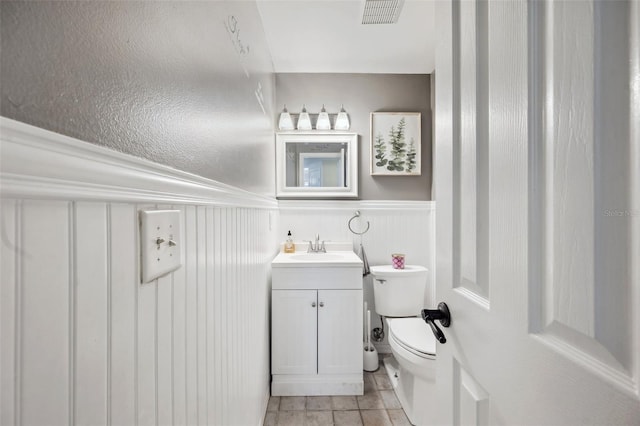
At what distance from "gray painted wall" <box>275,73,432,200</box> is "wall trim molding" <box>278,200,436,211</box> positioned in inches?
1.7

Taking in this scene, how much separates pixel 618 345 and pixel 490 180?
0.31 m

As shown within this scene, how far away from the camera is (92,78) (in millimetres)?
390

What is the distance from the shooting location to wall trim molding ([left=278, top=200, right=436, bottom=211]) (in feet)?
7.82

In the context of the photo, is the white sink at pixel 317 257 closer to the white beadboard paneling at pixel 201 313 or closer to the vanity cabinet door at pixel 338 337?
the vanity cabinet door at pixel 338 337

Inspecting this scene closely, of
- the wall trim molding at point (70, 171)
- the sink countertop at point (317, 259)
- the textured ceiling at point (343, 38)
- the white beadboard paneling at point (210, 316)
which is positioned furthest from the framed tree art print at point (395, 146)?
the wall trim molding at point (70, 171)

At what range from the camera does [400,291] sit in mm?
2113

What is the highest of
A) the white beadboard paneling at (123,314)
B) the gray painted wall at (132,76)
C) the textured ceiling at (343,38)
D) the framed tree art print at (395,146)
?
the textured ceiling at (343,38)

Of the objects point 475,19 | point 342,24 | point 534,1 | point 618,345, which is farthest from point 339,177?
point 618,345

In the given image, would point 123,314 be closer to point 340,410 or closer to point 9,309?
point 9,309

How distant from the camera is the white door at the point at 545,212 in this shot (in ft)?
1.07

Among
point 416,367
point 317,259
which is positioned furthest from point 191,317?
point 317,259

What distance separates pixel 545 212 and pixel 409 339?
1330mm

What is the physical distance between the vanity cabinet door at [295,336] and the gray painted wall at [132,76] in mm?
1045

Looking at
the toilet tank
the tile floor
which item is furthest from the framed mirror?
the tile floor
